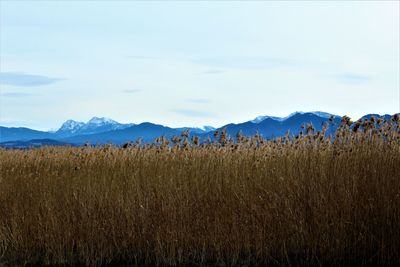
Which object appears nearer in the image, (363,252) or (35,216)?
(363,252)

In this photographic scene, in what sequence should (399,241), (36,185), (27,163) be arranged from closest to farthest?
(399,241) < (36,185) < (27,163)

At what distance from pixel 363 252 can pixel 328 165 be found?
1363 millimetres

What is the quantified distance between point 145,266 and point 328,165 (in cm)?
300

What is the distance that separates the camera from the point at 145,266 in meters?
7.91

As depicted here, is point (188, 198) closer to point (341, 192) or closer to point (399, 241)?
point (341, 192)

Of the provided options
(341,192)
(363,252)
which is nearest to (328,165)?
(341,192)

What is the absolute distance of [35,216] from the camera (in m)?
8.83

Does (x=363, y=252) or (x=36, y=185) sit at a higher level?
(x=36, y=185)

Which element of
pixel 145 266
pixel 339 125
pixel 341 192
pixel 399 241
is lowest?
pixel 145 266

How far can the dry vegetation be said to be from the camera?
7.53 metres

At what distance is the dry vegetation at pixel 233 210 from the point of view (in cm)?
753

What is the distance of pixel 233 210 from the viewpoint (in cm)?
798

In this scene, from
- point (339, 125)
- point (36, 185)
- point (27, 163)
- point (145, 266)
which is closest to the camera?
point (145, 266)

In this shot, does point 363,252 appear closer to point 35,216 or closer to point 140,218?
point 140,218
